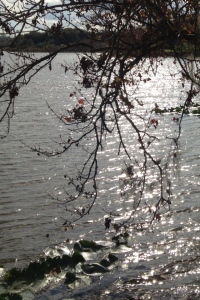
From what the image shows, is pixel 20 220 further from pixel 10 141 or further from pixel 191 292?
pixel 10 141

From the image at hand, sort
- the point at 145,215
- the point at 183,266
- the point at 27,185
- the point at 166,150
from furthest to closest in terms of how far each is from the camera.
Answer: the point at 166,150 < the point at 27,185 < the point at 145,215 < the point at 183,266

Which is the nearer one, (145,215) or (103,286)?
(103,286)

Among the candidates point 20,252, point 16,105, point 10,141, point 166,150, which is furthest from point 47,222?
point 16,105

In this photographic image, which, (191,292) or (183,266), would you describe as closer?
(191,292)

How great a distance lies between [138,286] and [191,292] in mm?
841

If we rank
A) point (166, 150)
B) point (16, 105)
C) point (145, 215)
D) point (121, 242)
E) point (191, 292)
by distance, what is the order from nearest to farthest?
1. point (191, 292)
2. point (121, 242)
3. point (145, 215)
4. point (166, 150)
5. point (16, 105)

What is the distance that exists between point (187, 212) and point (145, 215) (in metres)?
0.98

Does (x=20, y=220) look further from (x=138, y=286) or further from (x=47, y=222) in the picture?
(x=138, y=286)

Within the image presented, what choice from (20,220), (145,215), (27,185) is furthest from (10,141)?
(145,215)

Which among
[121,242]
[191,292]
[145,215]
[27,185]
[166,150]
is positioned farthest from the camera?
[166,150]

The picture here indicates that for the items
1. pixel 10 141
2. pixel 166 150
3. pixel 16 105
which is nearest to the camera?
pixel 166 150

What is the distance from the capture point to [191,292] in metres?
6.54

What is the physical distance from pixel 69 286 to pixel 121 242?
71.6 inches

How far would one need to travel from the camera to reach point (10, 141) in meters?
18.1
